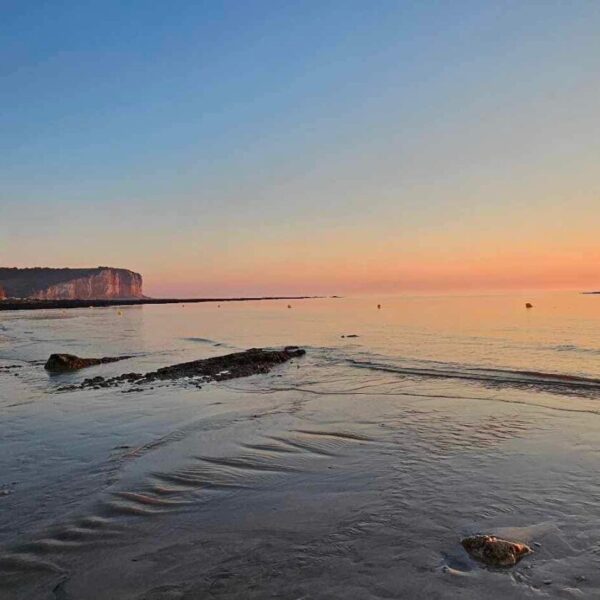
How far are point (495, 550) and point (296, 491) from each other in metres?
2.84

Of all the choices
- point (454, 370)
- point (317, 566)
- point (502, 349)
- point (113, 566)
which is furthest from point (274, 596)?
point (502, 349)

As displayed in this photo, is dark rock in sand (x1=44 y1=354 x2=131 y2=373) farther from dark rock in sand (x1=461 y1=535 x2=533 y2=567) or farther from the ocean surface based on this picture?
dark rock in sand (x1=461 y1=535 x2=533 y2=567)

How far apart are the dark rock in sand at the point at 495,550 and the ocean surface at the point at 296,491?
0.10 metres

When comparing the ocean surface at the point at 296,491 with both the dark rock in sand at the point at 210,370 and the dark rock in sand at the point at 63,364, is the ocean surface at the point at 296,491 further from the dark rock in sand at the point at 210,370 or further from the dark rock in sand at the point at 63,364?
the dark rock in sand at the point at 63,364

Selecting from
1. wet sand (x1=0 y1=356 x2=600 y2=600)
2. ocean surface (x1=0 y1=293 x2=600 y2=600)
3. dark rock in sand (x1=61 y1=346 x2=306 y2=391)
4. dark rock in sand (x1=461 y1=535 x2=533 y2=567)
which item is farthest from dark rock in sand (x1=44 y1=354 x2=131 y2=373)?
dark rock in sand (x1=461 y1=535 x2=533 y2=567)

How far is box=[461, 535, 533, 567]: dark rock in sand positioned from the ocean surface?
0.10m

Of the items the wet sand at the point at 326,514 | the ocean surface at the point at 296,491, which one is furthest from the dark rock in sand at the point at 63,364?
the wet sand at the point at 326,514

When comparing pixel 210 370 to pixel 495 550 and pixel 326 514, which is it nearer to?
pixel 326 514

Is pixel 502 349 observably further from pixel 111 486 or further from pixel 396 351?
pixel 111 486

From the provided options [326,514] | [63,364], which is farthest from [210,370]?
[326,514]

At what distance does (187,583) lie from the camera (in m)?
4.49

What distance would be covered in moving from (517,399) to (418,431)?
4.99 m

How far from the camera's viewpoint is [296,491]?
6898 mm

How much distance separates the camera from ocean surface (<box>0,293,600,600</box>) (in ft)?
15.0
